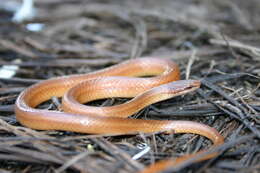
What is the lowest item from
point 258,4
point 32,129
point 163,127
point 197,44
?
point 32,129

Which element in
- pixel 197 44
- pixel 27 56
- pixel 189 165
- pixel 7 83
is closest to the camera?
pixel 189 165

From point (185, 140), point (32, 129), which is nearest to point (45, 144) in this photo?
point (32, 129)

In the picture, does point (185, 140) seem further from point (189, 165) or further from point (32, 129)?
point (32, 129)

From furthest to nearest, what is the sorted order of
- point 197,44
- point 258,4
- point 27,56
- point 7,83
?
point 258,4
point 197,44
point 27,56
point 7,83

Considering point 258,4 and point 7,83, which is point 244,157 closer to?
point 7,83

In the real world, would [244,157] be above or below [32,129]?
above

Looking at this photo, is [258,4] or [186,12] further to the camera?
[258,4]

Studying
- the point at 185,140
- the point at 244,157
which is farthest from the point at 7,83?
the point at 244,157
